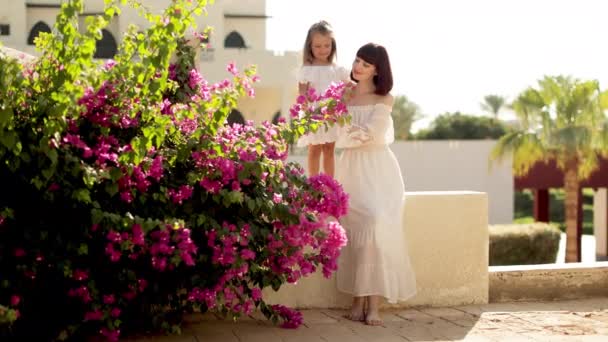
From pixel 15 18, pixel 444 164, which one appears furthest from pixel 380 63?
pixel 15 18

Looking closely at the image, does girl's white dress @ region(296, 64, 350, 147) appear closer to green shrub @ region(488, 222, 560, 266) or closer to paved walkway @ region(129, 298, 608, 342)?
paved walkway @ region(129, 298, 608, 342)

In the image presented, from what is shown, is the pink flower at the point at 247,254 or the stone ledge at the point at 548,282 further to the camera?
the stone ledge at the point at 548,282

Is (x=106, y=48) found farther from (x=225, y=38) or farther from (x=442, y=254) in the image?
(x=442, y=254)

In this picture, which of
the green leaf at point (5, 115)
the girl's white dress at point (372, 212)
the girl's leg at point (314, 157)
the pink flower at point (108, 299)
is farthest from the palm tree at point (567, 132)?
the green leaf at point (5, 115)

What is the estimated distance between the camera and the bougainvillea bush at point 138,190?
4020 millimetres

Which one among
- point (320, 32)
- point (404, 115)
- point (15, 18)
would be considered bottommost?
point (320, 32)

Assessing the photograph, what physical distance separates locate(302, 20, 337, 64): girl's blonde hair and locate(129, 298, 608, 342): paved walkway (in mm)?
1881

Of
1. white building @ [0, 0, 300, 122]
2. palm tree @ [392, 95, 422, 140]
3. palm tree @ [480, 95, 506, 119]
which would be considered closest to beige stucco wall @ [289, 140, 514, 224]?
white building @ [0, 0, 300, 122]

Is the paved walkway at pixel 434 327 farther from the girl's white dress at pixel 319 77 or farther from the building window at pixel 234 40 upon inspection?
the building window at pixel 234 40

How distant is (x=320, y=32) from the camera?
6242 millimetres

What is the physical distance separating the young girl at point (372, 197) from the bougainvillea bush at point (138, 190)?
2.17ft

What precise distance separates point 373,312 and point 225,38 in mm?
22801

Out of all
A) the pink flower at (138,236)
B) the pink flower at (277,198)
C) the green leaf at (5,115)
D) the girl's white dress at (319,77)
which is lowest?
the pink flower at (138,236)

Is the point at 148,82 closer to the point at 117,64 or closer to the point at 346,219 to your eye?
the point at 117,64
